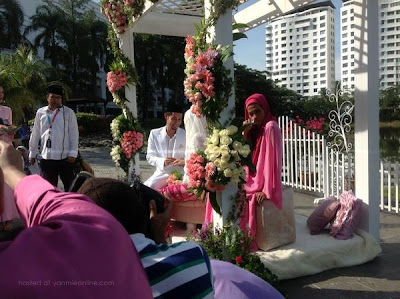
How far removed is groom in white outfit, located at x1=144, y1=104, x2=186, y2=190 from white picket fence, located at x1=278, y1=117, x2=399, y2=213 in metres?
2.70

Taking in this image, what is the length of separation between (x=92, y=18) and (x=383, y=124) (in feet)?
92.2

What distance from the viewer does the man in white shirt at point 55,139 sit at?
4.79 metres

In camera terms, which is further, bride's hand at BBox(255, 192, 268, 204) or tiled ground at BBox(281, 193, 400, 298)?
bride's hand at BBox(255, 192, 268, 204)

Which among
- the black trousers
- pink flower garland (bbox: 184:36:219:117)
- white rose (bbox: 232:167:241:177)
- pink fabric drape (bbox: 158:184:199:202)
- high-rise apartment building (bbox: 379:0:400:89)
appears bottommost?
pink fabric drape (bbox: 158:184:199:202)

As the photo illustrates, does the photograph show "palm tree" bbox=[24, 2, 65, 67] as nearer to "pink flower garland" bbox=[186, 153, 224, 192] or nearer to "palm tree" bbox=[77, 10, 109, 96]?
"palm tree" bbox=[77, 10, 109, 96]

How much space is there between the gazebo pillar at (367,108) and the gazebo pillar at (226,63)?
149cm

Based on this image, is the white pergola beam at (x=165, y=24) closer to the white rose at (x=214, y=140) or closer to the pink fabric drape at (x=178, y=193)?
the pink fabric drape at (x=178, y=193)

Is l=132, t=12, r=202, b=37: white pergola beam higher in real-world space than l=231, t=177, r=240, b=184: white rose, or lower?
higher

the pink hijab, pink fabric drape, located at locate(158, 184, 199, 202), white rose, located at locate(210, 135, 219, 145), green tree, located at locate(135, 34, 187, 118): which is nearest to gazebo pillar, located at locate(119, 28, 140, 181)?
pink fabric drape, located at locate(158, 184, 199, 202)

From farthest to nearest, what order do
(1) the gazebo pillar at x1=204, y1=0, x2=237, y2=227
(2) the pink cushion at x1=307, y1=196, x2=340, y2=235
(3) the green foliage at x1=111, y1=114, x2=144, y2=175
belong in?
(3) the green foliage at x1=111, y1=114, x2=144, y2=175
(2) the pink cushion at x1=307, y1=196, x2=340, y2=235
(1) the gazebo pillar at x1=204, y1=0, x2=237, y2=227

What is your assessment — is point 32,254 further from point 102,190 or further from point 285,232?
point 285,232

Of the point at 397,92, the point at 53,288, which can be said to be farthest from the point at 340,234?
the point at 397,92

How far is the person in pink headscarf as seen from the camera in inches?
152

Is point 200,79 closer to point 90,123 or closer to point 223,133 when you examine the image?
point 223,133
